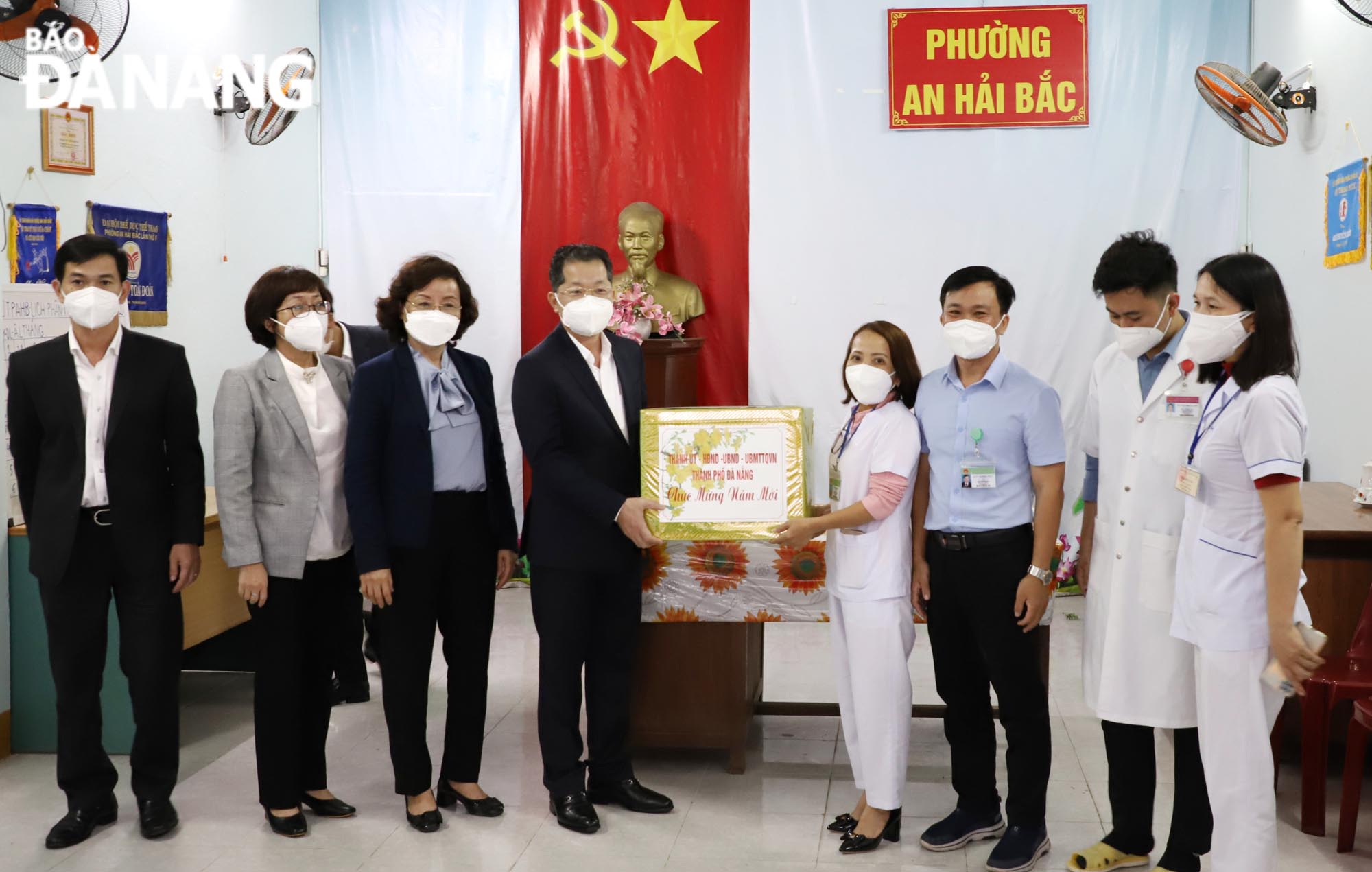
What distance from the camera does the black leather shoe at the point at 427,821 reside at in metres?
3.15

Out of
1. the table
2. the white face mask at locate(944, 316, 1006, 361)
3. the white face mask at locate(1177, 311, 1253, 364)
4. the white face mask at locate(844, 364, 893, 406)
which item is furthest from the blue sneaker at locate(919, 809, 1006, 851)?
the table

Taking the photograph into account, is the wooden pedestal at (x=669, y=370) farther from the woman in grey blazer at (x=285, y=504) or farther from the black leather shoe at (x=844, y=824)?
the black leather shoe at (x=844, y=824)

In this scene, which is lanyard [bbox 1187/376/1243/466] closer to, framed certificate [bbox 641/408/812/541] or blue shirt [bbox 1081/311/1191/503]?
blue shirt [bbox 1081/311/1191/503]

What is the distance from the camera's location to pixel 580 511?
3.08 meters

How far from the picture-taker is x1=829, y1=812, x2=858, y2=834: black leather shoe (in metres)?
3.10

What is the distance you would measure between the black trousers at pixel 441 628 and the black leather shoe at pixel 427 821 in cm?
6

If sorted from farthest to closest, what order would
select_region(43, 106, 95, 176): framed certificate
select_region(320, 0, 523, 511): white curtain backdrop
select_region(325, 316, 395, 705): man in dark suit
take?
select_region(320, 0, 523, 511): white curtain backdrop, select_region(325, 316, 395, 705): man in dark suit, select_region(43, 106, 95, 176): framed certificate

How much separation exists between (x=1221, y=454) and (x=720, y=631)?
167cm

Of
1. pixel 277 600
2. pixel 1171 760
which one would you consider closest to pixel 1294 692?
pixel 1171 760

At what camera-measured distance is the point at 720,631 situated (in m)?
3.56

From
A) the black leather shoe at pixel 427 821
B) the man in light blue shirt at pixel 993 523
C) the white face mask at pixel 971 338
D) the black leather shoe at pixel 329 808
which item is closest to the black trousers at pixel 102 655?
the black leather shoe at pixel 329 808

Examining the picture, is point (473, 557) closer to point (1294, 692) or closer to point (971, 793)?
point (971, 793)

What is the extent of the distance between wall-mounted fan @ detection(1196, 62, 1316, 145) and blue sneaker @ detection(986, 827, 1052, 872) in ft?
10.4

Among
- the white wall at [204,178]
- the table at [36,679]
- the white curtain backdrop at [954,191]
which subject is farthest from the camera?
the white curtain backdrop at [954,191]
